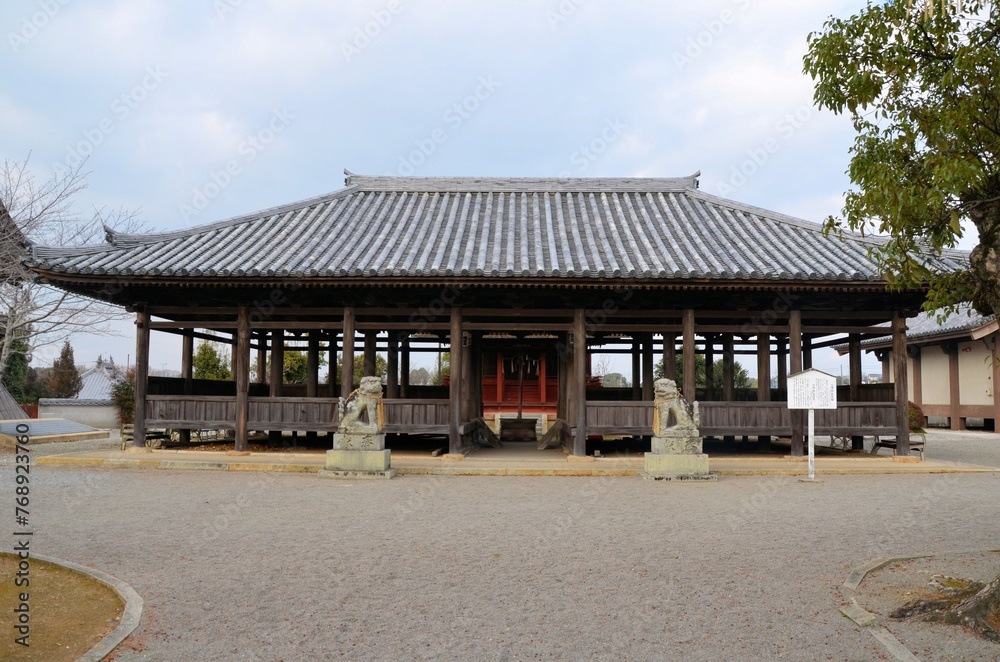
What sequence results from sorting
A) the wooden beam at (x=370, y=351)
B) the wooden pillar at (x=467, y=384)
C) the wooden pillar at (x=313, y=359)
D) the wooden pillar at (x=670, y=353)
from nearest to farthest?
the wooden pillar at (x=670, y=353) → the wooden pillar at (x=467, y=384) → the wooden beam at (x=370, y=351) → the wooden pillar at (x=313, y=359)

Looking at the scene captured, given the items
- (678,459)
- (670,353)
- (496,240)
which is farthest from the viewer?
(670,353)

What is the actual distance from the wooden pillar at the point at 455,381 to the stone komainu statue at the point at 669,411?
4221 mm

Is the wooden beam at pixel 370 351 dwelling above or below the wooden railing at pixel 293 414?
above

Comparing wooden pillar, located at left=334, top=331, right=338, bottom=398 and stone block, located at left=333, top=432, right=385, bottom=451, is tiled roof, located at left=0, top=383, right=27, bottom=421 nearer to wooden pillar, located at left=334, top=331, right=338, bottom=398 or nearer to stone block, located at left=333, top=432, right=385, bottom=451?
wooden pillar, located at left=334, top=331, right=338, bottom=398

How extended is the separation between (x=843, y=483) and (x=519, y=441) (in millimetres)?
10226

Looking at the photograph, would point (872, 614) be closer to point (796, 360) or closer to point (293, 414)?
point (796, 360)

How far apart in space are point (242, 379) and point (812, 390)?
11.7 m

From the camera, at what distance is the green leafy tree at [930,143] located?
5027 millimetres

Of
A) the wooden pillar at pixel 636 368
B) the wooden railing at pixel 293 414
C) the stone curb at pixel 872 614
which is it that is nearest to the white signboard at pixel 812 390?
the wooden pillar at pixel 636 368

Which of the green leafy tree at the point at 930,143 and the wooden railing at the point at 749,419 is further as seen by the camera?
the wooden railing at the point at 749,419

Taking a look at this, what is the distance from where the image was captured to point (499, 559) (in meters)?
6.79

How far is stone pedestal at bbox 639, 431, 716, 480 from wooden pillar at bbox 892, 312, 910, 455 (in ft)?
17.3

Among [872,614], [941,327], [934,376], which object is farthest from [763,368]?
[934,376]

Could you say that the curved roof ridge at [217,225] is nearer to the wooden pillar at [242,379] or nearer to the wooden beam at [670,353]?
the wooden pillar at [242,379]
